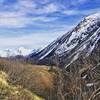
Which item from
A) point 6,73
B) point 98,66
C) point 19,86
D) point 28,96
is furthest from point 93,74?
point 6,73

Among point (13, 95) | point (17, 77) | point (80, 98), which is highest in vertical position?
point (17, 77)

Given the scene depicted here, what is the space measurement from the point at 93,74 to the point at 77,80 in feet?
7.23

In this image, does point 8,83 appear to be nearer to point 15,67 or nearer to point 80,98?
point 15,67

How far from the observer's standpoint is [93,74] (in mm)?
12945

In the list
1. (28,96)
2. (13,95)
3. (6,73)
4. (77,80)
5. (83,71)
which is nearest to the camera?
(83,71)

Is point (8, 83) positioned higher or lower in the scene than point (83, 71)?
higher

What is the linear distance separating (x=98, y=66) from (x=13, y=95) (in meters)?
18.3

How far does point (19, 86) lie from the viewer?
1406 inches

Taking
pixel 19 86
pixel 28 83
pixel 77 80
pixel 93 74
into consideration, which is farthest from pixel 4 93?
pixel 93 74

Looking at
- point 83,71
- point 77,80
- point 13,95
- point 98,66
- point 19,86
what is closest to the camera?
point 98,66

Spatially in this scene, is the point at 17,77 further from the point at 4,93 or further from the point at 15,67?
the point at 4,93

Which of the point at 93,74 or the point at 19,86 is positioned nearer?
the point at 93,74

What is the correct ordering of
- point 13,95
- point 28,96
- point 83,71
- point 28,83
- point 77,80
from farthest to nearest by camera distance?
1. point 28,83
2. point 28,96
3. point 13,95
4. point 77,80
5. point 83,71

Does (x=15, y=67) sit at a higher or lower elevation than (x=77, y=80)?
higher
